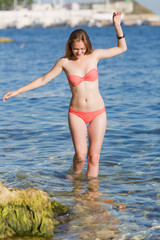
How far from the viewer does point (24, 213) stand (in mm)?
5121

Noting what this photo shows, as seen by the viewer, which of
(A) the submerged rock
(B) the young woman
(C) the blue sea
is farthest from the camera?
(B) the young woman

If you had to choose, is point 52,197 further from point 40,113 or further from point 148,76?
point 148,76

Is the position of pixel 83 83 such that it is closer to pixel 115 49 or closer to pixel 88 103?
pixel 88 103

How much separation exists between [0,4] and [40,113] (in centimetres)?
15932

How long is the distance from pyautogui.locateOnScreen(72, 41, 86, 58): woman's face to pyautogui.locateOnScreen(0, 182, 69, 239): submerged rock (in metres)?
2.10

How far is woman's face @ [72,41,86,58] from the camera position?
240 inches

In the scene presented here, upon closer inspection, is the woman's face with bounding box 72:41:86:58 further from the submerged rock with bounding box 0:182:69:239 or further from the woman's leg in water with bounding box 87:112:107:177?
the submerged rock with bounding box 0:182:69:239

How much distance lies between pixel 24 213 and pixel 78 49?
2.40 m

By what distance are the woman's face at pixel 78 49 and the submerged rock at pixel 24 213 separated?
2.10m

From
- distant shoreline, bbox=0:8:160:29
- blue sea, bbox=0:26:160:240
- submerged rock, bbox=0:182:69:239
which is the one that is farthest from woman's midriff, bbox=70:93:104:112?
distant shoreline, bbox=0:8:160:29

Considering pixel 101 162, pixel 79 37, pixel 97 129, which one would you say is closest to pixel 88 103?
pixel 97 129

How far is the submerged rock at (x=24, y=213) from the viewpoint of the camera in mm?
5059

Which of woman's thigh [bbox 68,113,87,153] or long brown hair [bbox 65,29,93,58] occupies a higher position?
long brown hair [bbox 65,29,93,58]

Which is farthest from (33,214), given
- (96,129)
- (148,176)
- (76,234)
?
(148,176)
